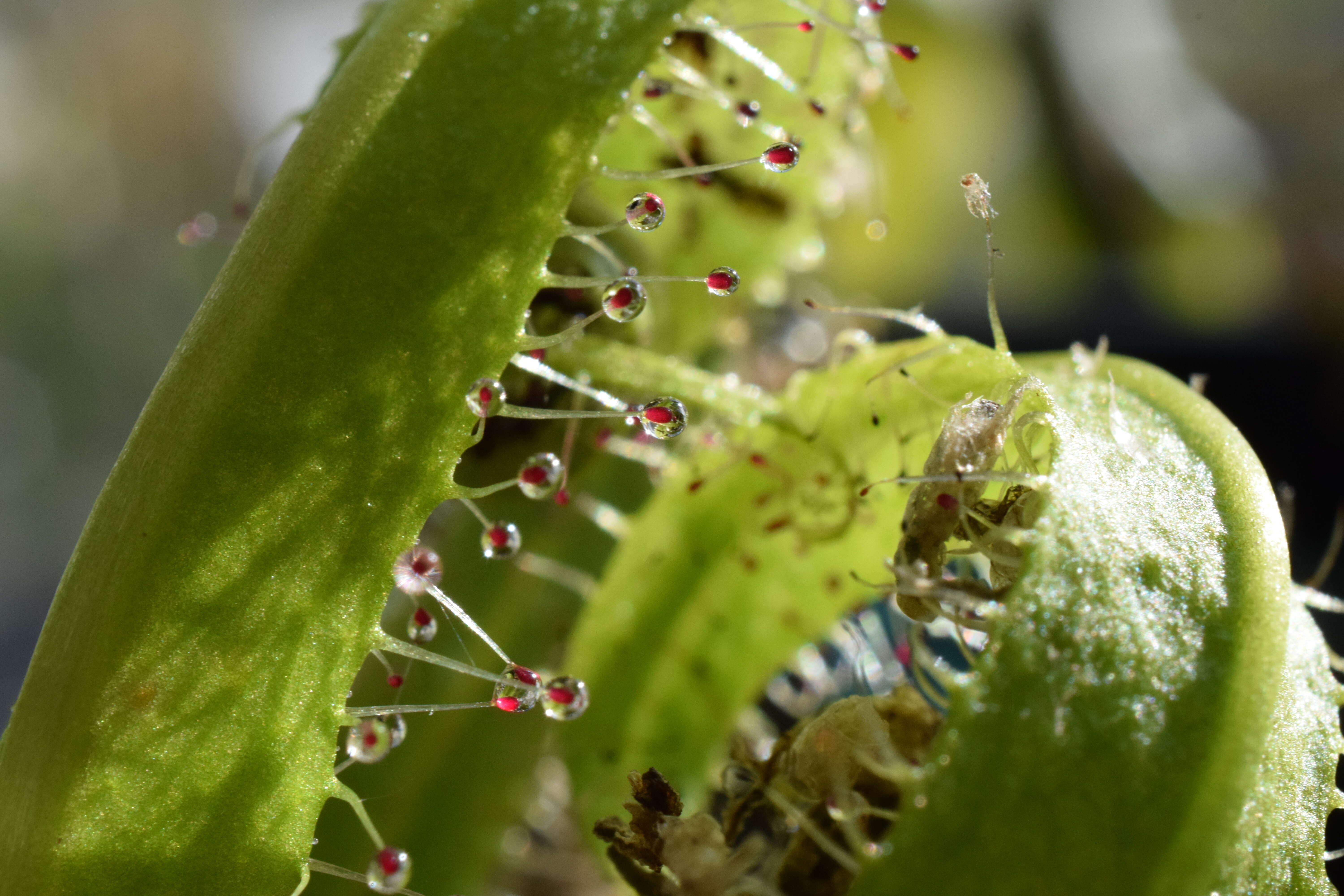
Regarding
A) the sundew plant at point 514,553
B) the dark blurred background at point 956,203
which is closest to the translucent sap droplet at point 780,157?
the sundew plant at point 514,553

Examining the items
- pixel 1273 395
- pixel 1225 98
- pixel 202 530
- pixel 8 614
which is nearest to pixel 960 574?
pixel 202 530

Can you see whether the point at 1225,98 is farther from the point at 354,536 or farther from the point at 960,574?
the point at 354,536

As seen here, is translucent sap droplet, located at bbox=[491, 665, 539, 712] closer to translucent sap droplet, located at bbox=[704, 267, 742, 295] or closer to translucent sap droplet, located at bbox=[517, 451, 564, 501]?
translucent sap droplet, located at bbox=[517, 451, 564, 501]

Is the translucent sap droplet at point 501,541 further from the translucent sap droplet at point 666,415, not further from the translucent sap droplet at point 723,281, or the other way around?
the translucent sap droplet at point 723,281

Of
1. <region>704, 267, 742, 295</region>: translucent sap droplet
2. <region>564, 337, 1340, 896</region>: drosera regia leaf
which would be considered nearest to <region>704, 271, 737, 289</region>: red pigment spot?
<region>704, 267, 742, 295</region>: translucent sap droplet

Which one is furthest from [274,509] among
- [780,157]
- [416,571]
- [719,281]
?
[780,157]

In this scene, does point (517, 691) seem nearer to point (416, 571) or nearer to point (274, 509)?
point (416, 571)

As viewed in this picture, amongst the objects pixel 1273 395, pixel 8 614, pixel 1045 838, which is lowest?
pixel 8 614

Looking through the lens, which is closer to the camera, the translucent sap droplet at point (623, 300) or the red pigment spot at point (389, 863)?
the red pigment spot at point (389, 863)
